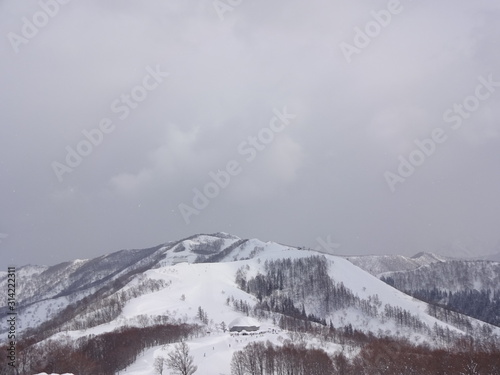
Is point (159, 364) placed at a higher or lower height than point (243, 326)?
lower

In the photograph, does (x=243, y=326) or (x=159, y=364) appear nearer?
(x=159, y=364)

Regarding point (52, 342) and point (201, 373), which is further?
point (52, 342)

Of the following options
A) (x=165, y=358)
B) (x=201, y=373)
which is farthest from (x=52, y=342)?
Answer: (x=201, y=373)

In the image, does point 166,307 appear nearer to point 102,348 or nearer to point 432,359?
point 102,348

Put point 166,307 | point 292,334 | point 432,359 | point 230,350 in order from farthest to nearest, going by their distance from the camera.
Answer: point 166,307 → point 292,334 → point 230,350 → point 432,359

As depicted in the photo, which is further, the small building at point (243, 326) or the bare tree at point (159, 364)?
the small building at point (243, 326)

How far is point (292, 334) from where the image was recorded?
14400 centimetres

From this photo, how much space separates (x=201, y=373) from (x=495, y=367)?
2305 inches

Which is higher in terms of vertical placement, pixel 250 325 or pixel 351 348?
pixel 250 325

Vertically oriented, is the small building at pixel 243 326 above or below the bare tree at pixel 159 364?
above

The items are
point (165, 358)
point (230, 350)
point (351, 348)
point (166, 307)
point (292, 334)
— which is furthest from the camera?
point (166, 307)

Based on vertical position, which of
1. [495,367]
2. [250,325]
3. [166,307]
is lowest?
[495,367]

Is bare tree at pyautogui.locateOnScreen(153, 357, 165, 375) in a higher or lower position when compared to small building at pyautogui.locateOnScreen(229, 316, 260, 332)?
lower

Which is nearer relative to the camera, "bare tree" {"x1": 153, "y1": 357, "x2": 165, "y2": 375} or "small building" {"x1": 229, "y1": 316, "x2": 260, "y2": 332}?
"bare tree" {"x1": 153, "y1": 357, "x2": 165, "y2": 375}
